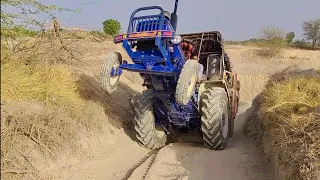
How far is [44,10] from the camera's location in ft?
23.6

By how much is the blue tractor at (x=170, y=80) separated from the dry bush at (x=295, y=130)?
117 centimetres

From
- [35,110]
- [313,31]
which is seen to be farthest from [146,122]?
[313,31]

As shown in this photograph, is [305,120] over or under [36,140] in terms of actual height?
over

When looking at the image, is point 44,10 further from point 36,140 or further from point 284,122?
point 284,122

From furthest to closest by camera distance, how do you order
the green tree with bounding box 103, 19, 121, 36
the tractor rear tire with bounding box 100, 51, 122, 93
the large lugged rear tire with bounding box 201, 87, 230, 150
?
the green tree with bounding box 103, 19, 121, 36
the large lugged rear tire with bounding box 201, 87, 230, 150
the tractor rear tire with bounding box 100, 51, 122, 93

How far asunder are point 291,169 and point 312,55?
Answer: 2749cm

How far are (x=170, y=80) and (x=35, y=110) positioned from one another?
2.66 metres

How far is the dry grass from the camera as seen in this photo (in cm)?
534

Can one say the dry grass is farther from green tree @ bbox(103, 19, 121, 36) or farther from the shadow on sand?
green tree @ bbox(103, 19, 121, 36)

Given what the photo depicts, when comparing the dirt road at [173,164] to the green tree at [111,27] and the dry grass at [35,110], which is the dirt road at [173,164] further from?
the green tree at [111,27]

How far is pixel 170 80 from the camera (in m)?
7.14

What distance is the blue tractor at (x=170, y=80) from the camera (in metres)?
6.08

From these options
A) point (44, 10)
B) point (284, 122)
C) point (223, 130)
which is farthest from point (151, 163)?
point (44, 10)

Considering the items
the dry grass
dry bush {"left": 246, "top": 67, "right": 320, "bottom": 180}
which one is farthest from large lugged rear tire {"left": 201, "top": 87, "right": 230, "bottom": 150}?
the dry grass
